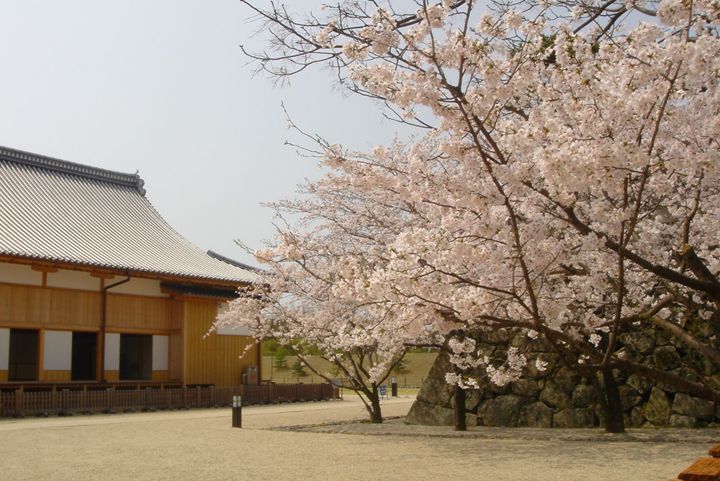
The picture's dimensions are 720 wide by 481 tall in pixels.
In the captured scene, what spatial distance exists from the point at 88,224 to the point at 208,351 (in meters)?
5.77

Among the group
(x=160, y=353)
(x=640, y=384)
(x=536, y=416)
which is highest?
(x=160, y=353)

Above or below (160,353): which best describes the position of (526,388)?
below

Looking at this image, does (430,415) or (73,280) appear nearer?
(430,415)

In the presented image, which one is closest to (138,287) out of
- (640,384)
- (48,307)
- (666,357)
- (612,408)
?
(48,307)

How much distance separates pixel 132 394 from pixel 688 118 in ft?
57.5

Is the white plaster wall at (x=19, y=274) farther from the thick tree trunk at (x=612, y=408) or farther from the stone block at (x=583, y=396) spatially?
the thick tree trunk at (x=612, y=408)

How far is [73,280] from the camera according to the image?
810 inches

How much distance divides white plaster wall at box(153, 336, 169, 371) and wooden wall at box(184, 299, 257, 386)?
723 millimetres

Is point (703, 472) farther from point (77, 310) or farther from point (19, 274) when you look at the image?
point (77, 310)

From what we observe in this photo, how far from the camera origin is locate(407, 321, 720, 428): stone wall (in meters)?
11.8

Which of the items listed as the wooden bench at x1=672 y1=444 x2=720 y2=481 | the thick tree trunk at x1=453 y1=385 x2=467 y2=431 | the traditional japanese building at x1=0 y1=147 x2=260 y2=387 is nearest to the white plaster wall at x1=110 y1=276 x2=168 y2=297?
the traditional japanese building at x1=0 y1=147 x2=260 y2=387

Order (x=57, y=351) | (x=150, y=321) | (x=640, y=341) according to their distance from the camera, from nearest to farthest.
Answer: (x=640, y=341) < (x=57, y=351) < (x=150, y=321)

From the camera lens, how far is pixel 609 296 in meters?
9.09

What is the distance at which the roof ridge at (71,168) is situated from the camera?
25.1m
